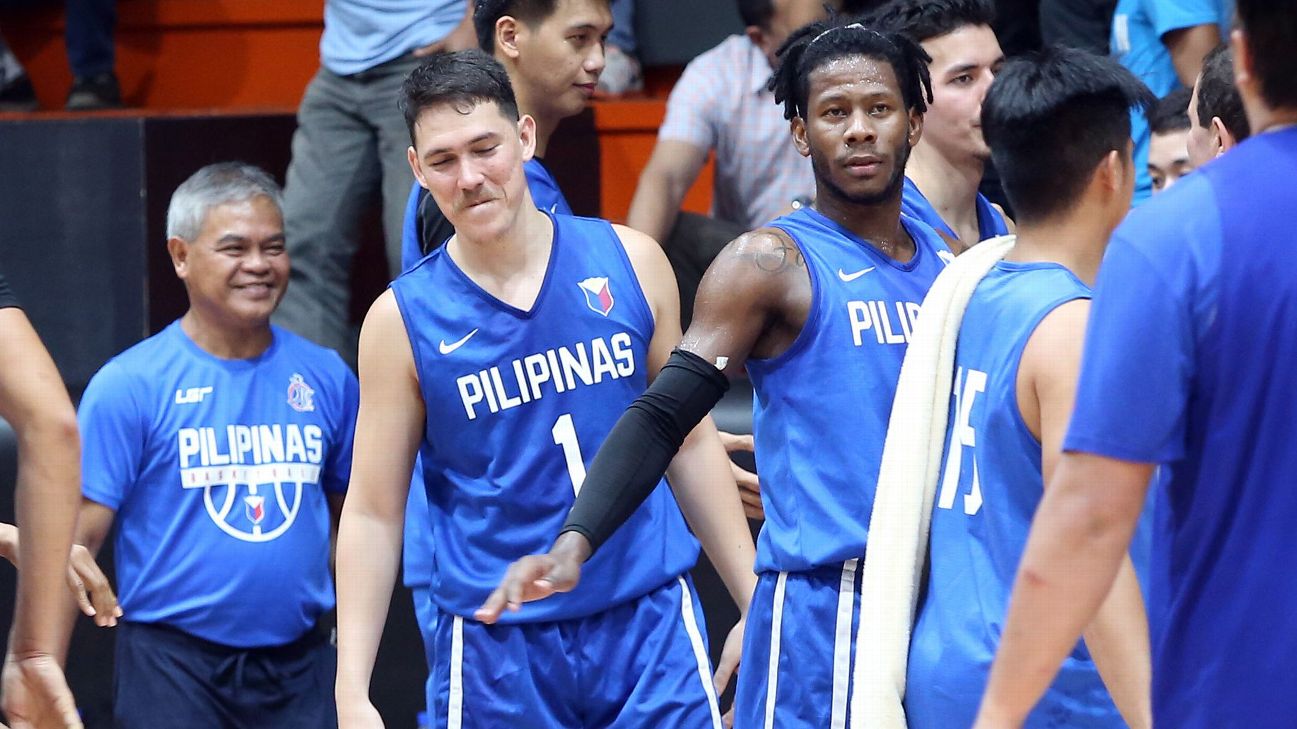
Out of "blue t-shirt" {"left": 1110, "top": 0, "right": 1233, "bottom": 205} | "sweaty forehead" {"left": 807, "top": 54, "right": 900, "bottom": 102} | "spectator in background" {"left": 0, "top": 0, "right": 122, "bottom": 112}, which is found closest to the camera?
"sweaty forehead" {"left": 807, "top": 54, "right": 900, "bottom": 102}

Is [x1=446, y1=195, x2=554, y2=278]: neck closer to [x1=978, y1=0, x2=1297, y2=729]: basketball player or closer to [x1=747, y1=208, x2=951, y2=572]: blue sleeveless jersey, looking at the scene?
[x1=747, y1=208, x2=951, y2=572]: blue sleeveless jersey

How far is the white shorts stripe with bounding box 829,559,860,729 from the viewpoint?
286 centimetres

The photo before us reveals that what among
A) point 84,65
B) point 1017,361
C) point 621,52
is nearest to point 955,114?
point 1017,361

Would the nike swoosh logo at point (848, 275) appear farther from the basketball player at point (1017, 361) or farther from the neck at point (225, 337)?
the neck at point (225, 337)

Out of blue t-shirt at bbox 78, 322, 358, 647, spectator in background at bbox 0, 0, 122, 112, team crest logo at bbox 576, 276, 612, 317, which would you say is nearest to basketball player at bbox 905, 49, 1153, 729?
team crest logo at bbox 576, 276, 612, 317

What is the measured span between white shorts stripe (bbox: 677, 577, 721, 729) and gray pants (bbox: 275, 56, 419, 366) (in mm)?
2411

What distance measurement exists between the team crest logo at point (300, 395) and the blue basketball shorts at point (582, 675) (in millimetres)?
1366

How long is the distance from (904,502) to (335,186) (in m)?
3.37

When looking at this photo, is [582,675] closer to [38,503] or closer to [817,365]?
[817,365]

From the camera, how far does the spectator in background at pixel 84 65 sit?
6293mm

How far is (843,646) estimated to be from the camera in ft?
9.41

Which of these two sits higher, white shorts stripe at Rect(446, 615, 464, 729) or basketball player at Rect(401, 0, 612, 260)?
basketball player at Rect(401, 0, 612, 260)

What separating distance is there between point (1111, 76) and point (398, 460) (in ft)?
4.56

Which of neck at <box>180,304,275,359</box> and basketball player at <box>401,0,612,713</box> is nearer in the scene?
basketball player at <box>401,0,612,713</box>
